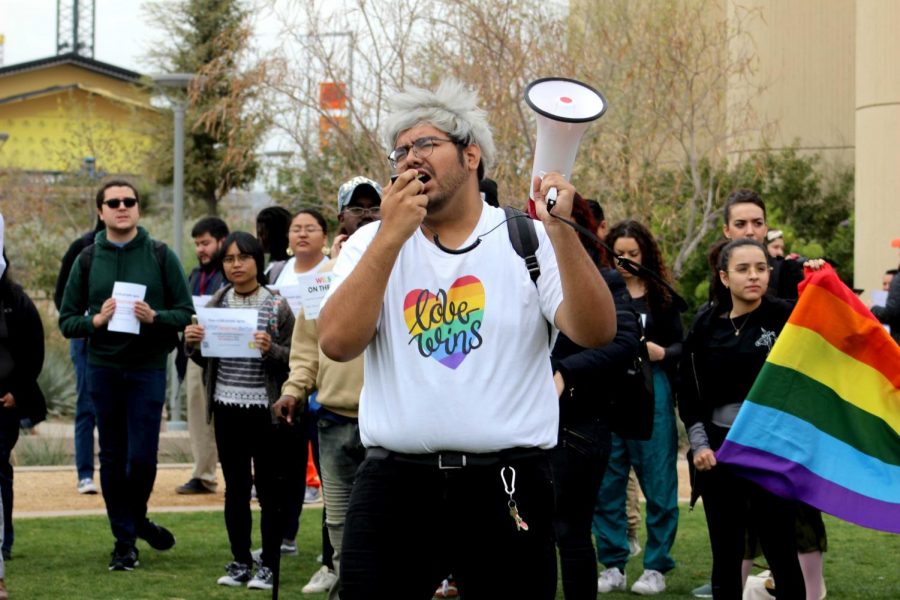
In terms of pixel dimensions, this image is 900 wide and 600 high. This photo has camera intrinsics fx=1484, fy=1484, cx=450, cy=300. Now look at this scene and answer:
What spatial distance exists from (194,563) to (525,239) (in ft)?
18.1

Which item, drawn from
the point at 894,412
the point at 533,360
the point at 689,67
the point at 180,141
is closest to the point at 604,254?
the point at 894,412

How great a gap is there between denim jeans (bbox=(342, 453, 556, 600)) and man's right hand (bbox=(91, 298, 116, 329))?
470 centimetres

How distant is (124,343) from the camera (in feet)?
29.5

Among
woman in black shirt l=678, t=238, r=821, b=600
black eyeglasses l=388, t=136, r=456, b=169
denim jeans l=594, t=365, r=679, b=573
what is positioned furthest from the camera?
denim jeans l=594, t=365, r=679, b=573

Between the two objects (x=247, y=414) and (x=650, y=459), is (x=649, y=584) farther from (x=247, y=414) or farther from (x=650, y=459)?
(x=247, y=414)

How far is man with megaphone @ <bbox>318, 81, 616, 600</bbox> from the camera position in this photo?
4.41m

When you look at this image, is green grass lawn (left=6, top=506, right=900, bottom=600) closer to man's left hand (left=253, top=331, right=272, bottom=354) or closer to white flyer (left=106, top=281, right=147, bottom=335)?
man's left hand (left=253, top=331, right=272, bottom=354)

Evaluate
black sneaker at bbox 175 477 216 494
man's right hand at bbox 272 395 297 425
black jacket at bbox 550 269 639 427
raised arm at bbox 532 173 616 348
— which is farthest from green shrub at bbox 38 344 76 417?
raised arm at bbox 532 173 616 348

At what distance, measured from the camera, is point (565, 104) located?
4.44 metres

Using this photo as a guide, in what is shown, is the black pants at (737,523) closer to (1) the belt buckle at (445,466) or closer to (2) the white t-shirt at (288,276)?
(1) the belt buckle at (445,466)

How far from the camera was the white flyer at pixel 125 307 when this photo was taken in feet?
29.1

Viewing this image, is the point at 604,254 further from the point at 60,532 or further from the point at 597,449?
the point at 60,532

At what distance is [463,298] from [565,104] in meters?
0.66

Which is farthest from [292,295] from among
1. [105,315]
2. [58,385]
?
[58,385]
